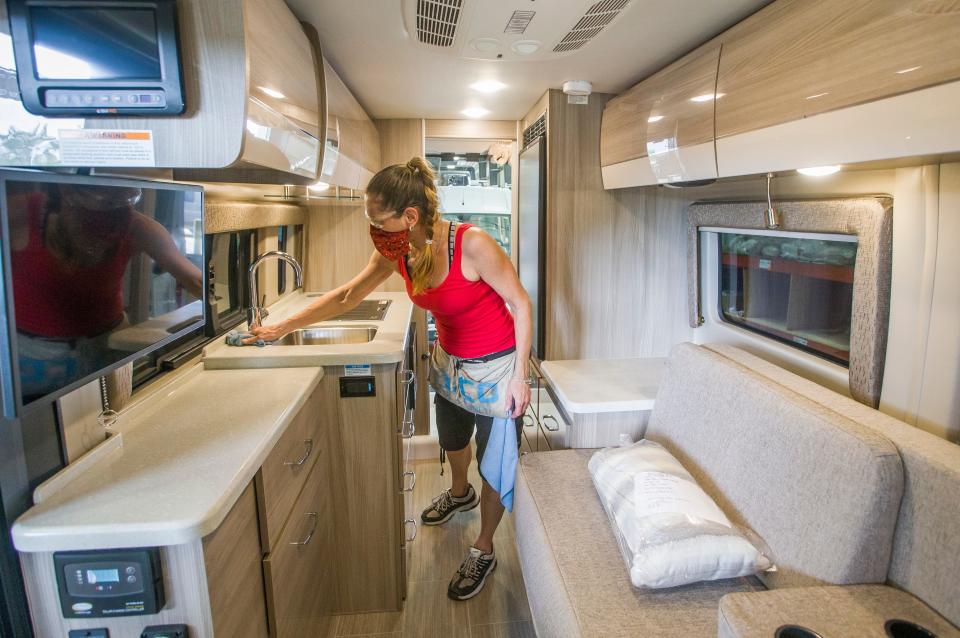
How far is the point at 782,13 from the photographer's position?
1.26 metres

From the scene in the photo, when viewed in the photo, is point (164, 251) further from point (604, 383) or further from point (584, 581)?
point (604, 383)

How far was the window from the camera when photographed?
5.07ft

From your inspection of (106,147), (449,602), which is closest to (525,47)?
(106,147)

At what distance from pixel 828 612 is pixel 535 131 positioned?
8.07 feet

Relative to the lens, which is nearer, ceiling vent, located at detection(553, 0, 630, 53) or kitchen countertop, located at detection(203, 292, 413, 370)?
ceiling vent, located at detection(553, 0, 630, 53)

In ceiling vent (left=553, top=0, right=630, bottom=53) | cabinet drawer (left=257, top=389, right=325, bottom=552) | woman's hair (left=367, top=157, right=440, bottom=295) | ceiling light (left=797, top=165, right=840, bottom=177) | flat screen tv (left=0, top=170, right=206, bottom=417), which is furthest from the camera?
woman's hair (left=367, top=157, right=440, bottom=295)

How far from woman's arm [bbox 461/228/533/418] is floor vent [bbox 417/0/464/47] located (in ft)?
2.13

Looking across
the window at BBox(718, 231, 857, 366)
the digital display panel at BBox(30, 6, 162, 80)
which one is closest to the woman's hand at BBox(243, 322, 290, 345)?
the digital display panel at BBox(30, 6, 162, 80)

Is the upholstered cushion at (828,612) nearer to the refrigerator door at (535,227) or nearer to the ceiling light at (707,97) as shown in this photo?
the ceiling light at (707,97)

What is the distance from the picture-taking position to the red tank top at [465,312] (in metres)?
1.89

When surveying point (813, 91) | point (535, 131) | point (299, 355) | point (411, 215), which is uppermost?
point (535, 131)

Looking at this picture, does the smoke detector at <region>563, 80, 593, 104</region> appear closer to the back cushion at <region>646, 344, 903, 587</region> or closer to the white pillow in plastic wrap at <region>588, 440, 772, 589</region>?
the back cushion at <region>646, 344, 903, 587</region>

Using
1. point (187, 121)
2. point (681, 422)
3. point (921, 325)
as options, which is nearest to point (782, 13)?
A: point (921, 325)

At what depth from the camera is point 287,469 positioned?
1.44 meters
